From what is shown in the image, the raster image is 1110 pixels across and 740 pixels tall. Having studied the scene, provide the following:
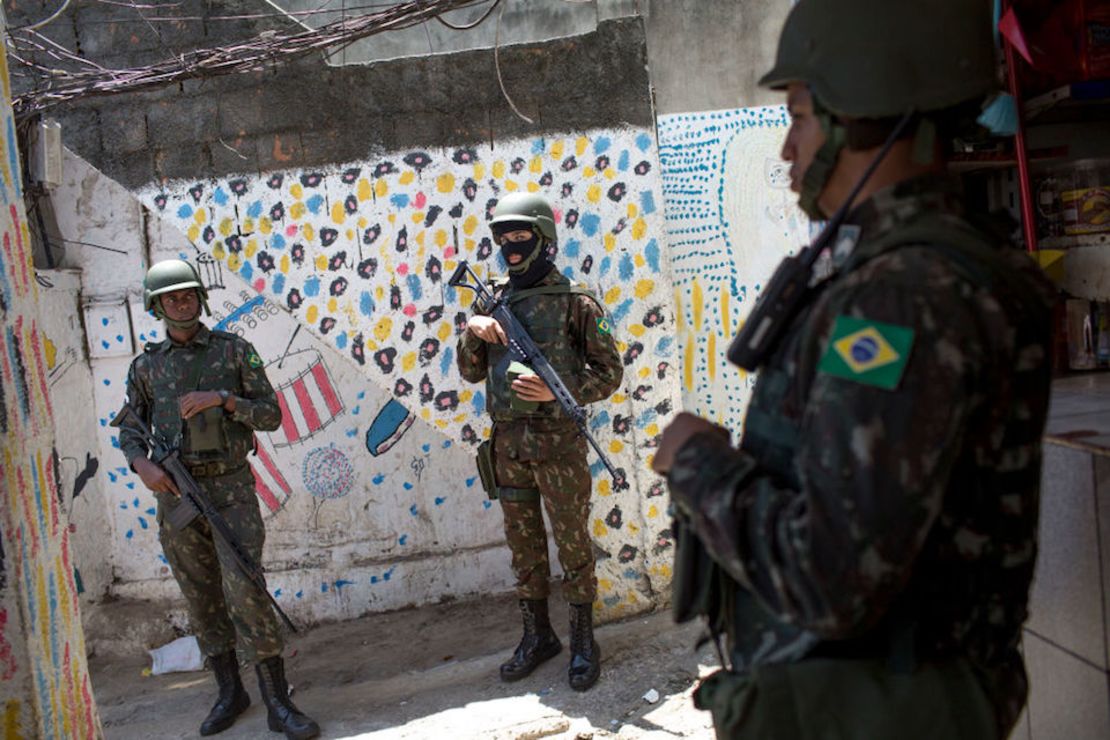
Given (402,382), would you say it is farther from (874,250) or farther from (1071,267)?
(874,250)

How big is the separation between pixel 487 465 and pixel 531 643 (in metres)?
0.84

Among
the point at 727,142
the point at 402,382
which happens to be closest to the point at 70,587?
the point at 402,382

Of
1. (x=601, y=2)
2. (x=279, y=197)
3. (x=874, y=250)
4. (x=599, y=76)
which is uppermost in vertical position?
(x=601, y=2)

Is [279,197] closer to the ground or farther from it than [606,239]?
farther from it

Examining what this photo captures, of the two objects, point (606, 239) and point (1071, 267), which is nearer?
→ point (1071, 267)

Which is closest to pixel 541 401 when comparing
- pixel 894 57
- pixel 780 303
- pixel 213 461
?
pixel 213 461

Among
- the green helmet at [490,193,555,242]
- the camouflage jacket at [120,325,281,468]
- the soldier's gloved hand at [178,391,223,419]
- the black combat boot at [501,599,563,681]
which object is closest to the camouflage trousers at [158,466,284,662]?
the camouflage jacket at [120,325,281,468]

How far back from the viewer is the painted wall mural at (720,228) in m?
4.62

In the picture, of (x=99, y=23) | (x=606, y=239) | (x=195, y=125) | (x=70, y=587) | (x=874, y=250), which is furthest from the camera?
(x=99, y=23)

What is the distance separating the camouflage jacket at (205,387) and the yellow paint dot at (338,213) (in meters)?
0.83

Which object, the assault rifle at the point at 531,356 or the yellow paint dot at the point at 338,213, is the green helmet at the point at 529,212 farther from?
the yellow paint dot at the point at 338,213

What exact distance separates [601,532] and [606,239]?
4.55 ft

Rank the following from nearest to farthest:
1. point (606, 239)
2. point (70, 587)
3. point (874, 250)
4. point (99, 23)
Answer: point (874, 250)
point (70, 587)
point (606, 239)
point (99, 23)

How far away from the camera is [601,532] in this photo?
15.1 feet
